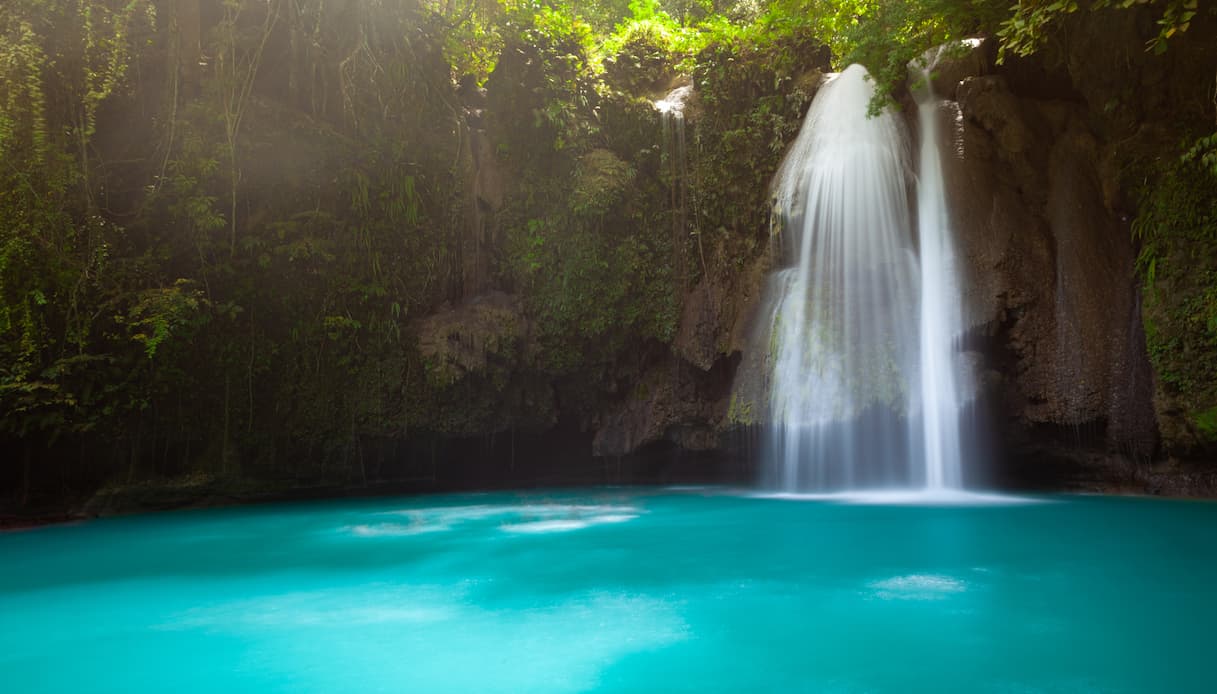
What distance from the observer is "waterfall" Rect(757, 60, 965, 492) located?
10.6 meters

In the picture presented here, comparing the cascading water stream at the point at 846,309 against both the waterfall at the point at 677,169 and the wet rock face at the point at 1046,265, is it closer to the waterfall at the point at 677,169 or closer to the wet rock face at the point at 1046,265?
the wet rock face at the point at 1046,265

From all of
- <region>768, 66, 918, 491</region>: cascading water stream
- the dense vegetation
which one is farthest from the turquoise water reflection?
the dense vegetation

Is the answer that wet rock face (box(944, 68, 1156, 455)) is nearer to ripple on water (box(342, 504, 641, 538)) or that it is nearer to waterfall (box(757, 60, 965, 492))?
waterfall (box(757, 60, 965, 492))

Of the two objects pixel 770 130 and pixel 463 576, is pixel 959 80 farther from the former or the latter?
pixel 463 576

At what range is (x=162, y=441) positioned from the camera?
11.1 metres

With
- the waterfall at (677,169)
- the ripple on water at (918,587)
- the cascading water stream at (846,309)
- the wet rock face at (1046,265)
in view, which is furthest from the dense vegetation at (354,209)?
the ripple on water at (918,587)

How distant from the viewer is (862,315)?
11.3 meters

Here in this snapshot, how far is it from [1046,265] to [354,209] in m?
10.8

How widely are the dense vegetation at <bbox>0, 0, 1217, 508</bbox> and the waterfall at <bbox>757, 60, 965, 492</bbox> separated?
106 centimetres

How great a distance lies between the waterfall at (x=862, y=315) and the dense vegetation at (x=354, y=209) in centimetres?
106

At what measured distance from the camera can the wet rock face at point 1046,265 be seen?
33.1ft

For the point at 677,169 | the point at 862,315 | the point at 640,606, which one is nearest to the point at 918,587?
the point at 640,606

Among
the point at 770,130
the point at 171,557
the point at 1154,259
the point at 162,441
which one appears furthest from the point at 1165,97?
the point at 162,441

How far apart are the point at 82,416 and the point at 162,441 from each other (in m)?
1.20
